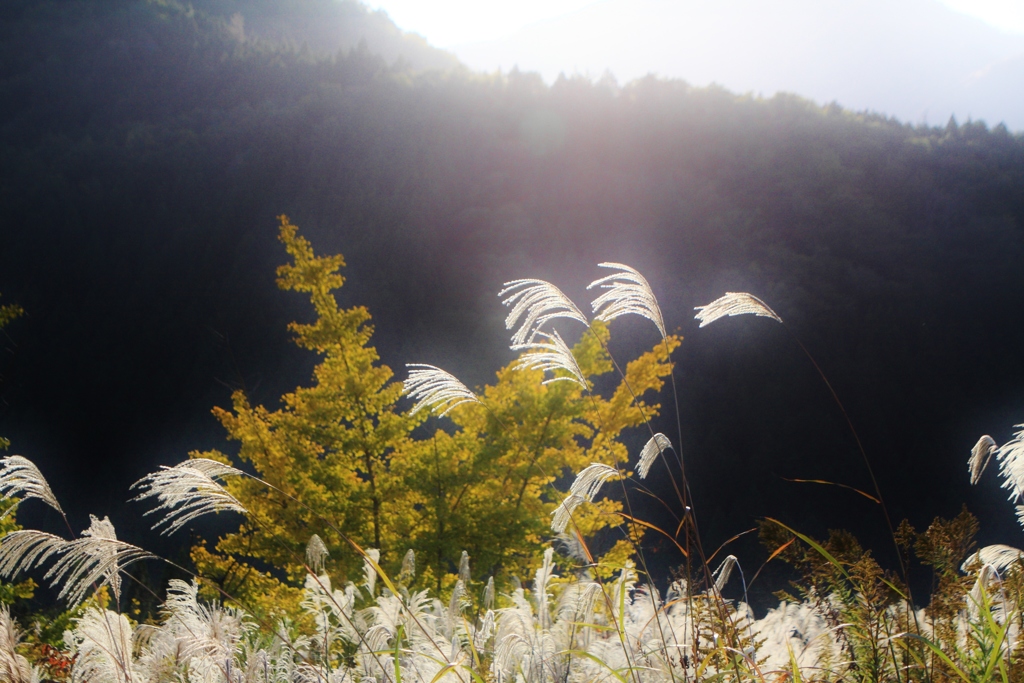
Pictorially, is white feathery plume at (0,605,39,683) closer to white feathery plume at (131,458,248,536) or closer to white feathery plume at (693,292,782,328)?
white feathery plume at (131,458,248,536)

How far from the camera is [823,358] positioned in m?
33.1

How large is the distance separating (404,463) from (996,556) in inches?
213

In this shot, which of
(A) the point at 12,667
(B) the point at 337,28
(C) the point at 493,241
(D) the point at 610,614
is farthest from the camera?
(B) the point at 337,28

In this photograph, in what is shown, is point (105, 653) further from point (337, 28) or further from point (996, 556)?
point (337, 28)

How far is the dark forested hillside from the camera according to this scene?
30938 millimetres

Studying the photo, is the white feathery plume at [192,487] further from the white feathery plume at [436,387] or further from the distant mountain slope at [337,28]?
the distant mountain slope at [337,28]

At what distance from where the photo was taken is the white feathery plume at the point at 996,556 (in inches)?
75.7

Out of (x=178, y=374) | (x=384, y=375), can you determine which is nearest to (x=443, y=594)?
(x=384, y=375)

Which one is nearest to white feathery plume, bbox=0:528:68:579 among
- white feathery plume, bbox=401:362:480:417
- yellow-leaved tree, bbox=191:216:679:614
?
white feathery plume, bbox=401:362:480:417

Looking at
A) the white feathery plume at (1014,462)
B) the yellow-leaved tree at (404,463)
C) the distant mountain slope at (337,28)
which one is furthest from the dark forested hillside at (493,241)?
the white feathery plume at (1014,462)

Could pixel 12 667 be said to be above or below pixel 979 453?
below

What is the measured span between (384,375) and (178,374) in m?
32.7

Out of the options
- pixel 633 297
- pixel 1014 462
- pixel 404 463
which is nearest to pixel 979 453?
pixel 1014 462

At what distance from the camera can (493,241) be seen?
36250 mm
